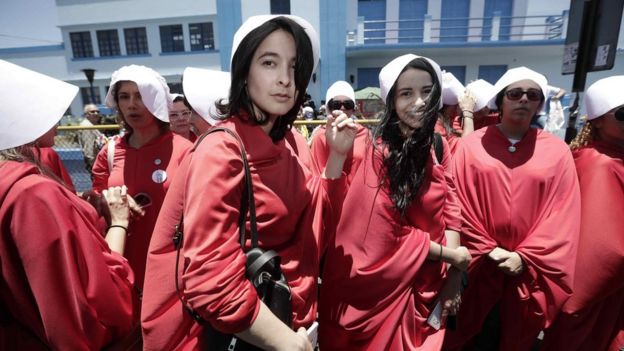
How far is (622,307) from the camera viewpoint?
238 cm

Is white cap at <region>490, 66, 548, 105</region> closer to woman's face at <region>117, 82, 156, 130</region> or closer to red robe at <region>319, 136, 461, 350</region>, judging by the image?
red robe at <region>319, 136, 461, 350</region>

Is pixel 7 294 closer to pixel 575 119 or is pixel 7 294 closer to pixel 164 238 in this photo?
pixel 164 238

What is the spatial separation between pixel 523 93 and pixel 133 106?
2.65 metres

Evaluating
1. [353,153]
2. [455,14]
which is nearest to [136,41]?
[455,14]

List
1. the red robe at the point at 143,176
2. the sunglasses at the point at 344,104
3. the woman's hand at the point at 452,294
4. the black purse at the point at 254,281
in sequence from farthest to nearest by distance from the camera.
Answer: the sunglasses at the point at 344,104, the red robe at the point at 143,176, the woman's hand at the point at 452,294, the black purse at the point at 254,281

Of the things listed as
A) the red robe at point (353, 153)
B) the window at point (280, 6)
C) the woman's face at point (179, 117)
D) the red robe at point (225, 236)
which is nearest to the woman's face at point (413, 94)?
the red robe at point (353, 153)

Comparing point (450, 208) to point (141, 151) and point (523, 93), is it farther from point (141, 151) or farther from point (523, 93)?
point (141, 151)

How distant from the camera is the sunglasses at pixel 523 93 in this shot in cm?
224

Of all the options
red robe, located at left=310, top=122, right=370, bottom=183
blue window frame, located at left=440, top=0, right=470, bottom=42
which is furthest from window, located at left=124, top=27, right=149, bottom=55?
red robe, located at left=310, top=122, right=370, bottom=183

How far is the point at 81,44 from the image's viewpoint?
22.8 m

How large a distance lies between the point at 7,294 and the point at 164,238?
1.85ft

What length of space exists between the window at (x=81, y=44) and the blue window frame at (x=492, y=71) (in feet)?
82.2

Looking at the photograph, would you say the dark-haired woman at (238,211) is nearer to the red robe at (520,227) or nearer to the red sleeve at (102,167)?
the red robe at (520,227)

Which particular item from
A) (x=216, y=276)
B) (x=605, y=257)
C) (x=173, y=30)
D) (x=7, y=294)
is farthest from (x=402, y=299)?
(x=173, y=30)
